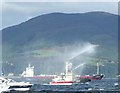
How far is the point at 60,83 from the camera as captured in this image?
497ft

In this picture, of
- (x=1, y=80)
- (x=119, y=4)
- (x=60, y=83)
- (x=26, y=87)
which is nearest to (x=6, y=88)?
(x=1, y=80)

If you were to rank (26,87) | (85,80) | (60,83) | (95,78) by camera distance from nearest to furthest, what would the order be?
(26,87)
(60,83)
(85,80)
(95,78)

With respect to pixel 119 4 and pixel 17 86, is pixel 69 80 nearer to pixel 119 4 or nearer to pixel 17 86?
pixel 119 4

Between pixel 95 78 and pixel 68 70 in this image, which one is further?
pixel 95 78

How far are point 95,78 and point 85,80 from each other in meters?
17.4

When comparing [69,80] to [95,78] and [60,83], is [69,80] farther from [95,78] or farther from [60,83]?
[95,78]

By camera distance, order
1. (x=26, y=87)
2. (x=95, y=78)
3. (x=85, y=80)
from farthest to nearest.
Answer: (x=95, y=78) < (x=85, y=80) < (x=26, y=87)

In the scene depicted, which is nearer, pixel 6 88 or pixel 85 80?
pixel 6 88

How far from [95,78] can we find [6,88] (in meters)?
105

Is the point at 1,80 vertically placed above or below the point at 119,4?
below

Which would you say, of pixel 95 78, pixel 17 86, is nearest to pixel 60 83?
pixel 95 78

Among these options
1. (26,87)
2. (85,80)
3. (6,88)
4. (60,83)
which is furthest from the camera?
(85,80)

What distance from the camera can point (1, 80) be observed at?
8475cm

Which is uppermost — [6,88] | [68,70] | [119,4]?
[119,4]
